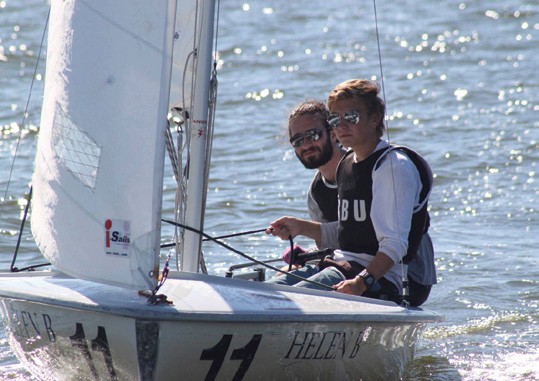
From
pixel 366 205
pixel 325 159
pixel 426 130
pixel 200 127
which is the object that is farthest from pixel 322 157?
pixel 426 130

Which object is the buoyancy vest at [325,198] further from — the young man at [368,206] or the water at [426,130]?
the water at [426,130]

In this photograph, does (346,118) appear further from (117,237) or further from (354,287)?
(117,237)

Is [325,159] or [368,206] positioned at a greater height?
[325,159]

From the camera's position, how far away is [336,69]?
13516 mm

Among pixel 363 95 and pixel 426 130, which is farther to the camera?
pixel 426 130

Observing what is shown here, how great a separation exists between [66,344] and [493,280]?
3.64 metres

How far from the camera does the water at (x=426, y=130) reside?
6348 mm

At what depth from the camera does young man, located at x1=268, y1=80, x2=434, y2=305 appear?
441cm

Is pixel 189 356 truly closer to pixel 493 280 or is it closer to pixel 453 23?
pixel 493 280

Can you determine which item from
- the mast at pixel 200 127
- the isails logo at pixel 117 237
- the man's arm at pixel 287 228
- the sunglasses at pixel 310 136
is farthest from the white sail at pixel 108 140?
the sunglasses at pixel 310 136

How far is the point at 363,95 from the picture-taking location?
4.59 m

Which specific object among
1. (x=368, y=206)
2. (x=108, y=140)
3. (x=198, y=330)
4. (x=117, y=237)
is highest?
(x=108, y=140)

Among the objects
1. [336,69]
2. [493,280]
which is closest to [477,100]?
[336,69]

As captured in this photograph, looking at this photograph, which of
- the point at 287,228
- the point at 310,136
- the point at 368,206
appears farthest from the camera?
the point at 310,136
